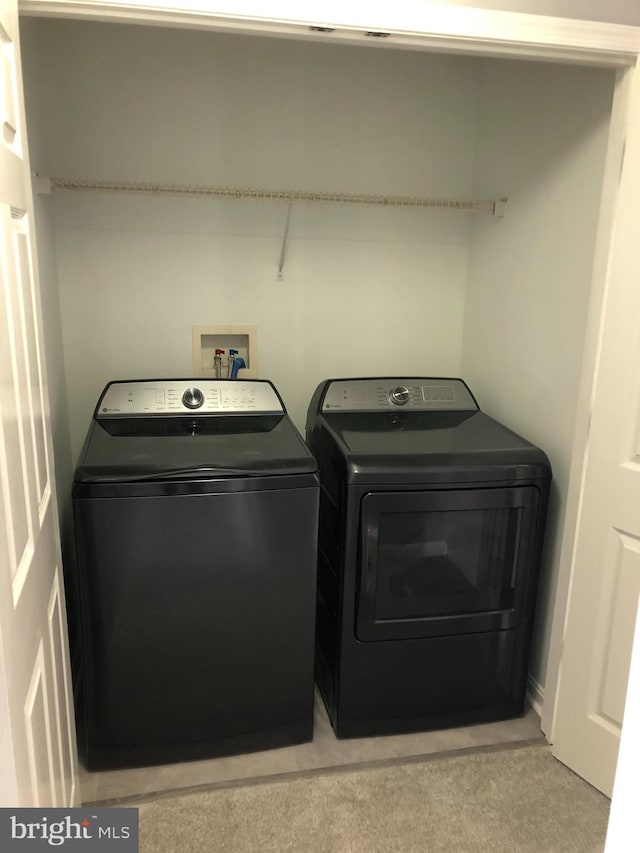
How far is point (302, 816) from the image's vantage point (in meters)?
1.76

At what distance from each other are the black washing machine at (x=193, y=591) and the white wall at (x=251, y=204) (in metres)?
0.59

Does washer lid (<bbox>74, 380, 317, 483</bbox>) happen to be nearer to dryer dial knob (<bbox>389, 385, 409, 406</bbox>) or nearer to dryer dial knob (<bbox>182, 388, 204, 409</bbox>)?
dryer dial knob (<bbox>182, 388, 204, 409</bbox>)

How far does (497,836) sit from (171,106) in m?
2.42

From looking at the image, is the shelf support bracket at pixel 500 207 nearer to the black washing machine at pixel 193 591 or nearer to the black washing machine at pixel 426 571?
the black washing machine at pixel 426 571

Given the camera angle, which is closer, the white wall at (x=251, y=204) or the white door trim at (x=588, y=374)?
the white door trim at (x=588, y=374)

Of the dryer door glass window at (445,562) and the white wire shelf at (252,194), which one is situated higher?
the white wire shelf at (252,194)

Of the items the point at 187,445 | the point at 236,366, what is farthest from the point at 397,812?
the point at 236,366

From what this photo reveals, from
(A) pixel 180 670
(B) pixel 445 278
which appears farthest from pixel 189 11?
(A) pixel 180 670

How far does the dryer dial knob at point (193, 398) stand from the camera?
2.17 m

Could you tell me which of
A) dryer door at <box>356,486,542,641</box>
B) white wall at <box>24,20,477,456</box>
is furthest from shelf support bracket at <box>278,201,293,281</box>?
dryer door at <box>356,486,542,641</box>

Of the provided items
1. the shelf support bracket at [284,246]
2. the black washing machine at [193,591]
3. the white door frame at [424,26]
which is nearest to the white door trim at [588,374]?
the white door frame at [424,26]

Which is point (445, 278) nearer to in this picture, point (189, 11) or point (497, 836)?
point (189, 11)

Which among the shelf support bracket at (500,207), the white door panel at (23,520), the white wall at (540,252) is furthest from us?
the shelf support bracket at (500,207)

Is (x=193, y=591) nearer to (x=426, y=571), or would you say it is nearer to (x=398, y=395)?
(x=426, y=571)
